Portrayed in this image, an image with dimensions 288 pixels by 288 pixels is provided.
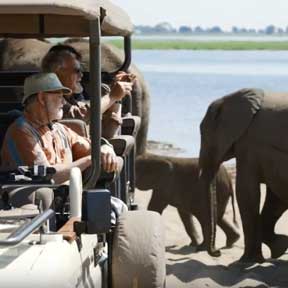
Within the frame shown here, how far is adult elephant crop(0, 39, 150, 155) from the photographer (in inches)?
579

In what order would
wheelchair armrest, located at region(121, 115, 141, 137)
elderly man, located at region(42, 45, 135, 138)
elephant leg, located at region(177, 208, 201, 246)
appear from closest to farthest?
elderly man, located at region(42, 45, 135, 138) < wheelchair armrest, located at region(121, 115, 141, 137) < elephant leg, located at region(177, 208, 201, 246)

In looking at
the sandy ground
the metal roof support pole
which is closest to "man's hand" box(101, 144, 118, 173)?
the metal roof support pole

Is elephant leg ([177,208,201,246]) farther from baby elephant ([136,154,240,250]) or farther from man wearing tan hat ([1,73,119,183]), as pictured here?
man wearing tan hat ([1,73,119,183])

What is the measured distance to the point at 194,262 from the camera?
11.1m

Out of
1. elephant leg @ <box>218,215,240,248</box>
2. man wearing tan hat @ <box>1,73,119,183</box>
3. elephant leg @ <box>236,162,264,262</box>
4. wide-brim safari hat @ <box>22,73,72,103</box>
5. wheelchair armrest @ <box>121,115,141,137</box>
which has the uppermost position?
wide-brim safari hat @ <box>22,73,72,103</box>

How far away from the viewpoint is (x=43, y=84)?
5797 millimetres

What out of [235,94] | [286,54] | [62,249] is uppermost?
[62,249]

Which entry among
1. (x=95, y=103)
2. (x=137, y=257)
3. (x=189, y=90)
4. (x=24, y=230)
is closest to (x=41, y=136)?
(x=95, y=103)

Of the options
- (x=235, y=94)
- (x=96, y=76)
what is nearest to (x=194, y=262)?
(x=235, y=94)

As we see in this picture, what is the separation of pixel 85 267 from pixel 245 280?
218 inches

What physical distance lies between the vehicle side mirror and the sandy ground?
5093 mm

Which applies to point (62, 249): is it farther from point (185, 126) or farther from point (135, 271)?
point (185, 126)

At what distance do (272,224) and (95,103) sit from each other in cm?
686

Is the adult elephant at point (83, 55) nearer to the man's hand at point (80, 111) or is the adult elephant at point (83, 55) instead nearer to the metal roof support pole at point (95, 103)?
the man's hand at point (80, 111)
